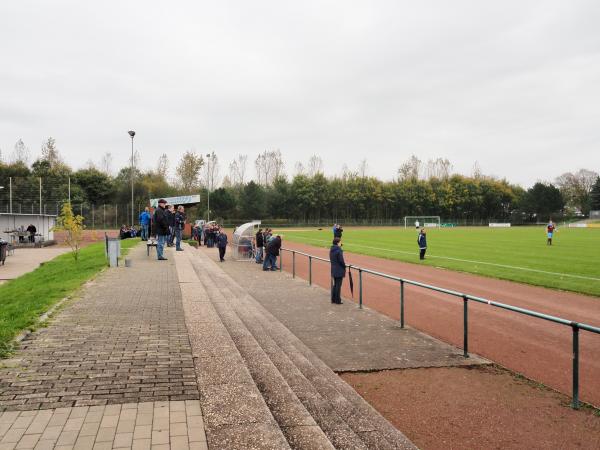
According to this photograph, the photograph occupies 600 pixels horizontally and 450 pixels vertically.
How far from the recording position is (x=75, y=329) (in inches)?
290

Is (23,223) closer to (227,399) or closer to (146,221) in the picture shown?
(146,221)

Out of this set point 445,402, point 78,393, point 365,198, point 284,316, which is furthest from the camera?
point 365,198

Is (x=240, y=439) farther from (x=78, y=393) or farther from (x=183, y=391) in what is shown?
(x=78, y=393)

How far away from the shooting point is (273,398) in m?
4.89

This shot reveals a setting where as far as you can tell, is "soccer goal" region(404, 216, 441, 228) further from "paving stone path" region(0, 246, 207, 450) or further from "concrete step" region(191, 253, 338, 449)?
"paving stone path" region(0, 246, 207, 450)

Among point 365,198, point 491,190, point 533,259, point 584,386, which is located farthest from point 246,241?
point 491,190

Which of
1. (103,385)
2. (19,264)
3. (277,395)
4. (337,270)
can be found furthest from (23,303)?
(19,264)

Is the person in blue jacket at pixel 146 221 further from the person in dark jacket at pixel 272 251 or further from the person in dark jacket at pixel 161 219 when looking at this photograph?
the person in dark jacket at pixel 272 251

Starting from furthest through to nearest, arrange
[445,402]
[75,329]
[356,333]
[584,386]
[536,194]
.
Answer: [536,194] < [356,333] < [75,329] < [584,386] < [445,402]

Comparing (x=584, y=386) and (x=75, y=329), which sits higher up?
(x=75, y=329)

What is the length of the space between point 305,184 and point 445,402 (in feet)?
295

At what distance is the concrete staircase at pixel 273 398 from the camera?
157 inches

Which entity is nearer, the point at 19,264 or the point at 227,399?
the point at 227,399

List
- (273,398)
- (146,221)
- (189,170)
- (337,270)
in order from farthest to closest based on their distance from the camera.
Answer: (189,170) → (146,221) → (337,270) → (273,398)
